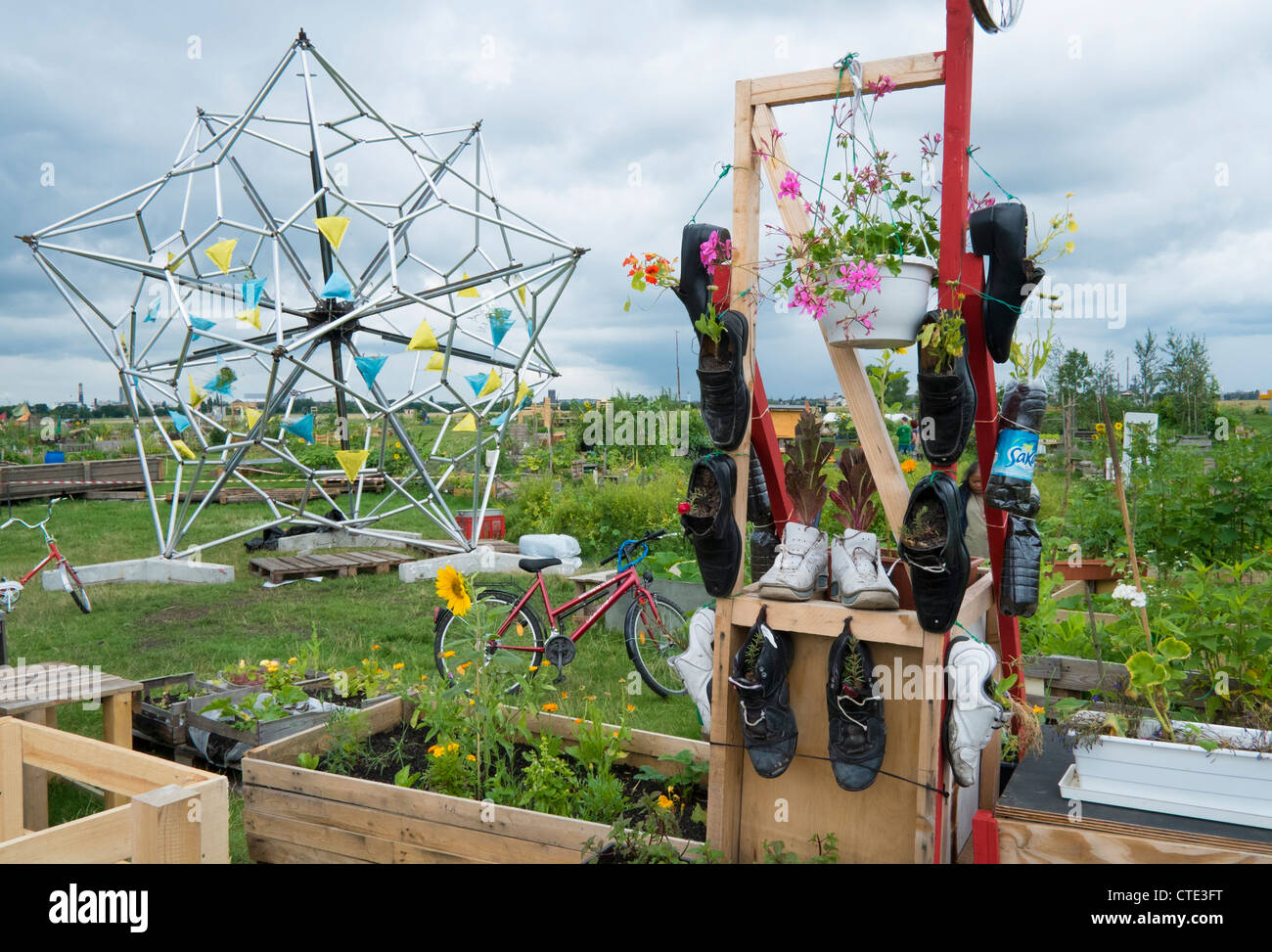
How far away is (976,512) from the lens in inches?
102

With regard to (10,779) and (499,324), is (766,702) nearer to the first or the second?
(10,779)

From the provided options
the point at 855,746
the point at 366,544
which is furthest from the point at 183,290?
the point at 855,746

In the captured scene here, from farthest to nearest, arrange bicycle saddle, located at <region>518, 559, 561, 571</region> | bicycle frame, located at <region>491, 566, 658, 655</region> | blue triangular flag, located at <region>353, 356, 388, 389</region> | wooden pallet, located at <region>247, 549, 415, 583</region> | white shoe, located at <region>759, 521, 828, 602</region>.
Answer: wooden pallet, located at <region>247, 549, 415, 583</region> < blue triangular flag, located at <region>353, 356, 388, 389</region> < bicycle frame, located at <region>491, 566, 658, 655</region> < bicycle saddle, located at <region>518, 559, 561, 571</region> < white shoe, located at <region>759, 521, 828, 602</region>

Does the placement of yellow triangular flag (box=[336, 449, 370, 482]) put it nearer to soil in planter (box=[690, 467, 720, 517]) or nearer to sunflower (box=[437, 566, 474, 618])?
sunflower (box=[437, 566, 474, 618])

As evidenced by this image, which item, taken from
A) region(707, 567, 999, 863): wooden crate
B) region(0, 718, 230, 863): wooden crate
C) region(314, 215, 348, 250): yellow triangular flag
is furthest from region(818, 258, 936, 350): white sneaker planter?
region(314, 215, 348, 250): yellow triangular flag

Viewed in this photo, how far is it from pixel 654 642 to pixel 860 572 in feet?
9.82

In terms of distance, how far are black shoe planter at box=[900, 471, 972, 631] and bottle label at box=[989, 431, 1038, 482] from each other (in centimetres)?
31

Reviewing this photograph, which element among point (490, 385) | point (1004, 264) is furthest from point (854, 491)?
point (490, 385)

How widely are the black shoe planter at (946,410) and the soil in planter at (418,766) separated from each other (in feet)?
4.88

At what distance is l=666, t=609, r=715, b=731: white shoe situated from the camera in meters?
2.69

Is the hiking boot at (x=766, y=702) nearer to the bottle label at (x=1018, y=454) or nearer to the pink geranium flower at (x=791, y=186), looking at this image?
the bottle label at (x=1018, y=454)

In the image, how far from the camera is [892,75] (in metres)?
2.24
